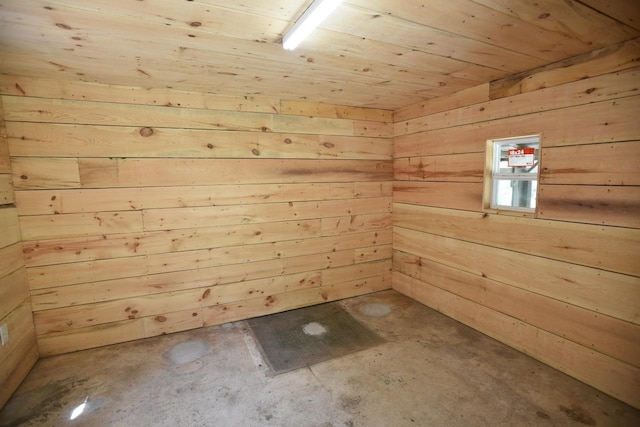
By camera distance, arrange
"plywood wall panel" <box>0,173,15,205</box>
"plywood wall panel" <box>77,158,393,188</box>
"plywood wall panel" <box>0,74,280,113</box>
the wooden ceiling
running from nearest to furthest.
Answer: the wooden ceiling
"plywood wall panel" <box>0,173,15,205</box>
"plywood wall panel" <box>0,74,280,113</box>
"plywood wall panel" <box>77,158,393,188</box>

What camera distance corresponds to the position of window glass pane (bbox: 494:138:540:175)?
7.83 ft

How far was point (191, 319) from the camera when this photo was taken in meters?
2.88

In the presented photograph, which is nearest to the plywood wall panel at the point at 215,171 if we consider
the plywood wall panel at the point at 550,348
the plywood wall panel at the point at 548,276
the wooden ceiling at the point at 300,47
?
the wooden ceiling at the point at 300,47

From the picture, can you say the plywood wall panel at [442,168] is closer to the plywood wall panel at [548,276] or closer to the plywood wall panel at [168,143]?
the plywood wall panel at [168,143]

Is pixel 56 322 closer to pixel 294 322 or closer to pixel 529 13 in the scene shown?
pixel 294 322

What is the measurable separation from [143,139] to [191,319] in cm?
166

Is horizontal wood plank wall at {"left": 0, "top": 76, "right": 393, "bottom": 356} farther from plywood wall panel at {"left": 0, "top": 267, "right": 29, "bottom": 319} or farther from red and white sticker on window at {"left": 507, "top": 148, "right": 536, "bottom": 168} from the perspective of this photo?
red and white sticker on window at {"left": 507, "top": 148, "right": 536, "bottom": 168}

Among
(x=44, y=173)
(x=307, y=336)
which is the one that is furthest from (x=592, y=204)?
(x=44, y=173)

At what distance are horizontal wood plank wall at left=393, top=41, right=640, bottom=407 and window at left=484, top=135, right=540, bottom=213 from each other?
0.10m

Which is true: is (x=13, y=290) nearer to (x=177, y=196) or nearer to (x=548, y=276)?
(x=177, y=196)

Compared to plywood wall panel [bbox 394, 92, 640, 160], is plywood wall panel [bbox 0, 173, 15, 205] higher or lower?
lower

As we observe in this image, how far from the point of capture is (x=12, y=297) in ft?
6.98

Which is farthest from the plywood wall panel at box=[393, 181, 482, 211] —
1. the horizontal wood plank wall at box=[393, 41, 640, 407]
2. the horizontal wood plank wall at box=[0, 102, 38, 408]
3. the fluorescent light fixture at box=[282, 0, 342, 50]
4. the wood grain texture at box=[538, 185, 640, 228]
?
Result: the horizontal wood plank wall at box=[0, 102, 38, 408]

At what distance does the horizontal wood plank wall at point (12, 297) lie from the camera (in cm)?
201
